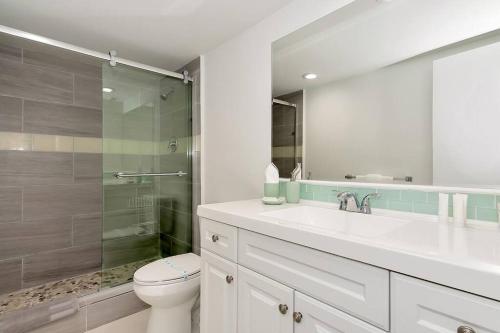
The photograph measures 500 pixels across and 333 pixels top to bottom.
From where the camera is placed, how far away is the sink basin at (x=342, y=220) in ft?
3.62

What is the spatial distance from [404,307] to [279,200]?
2.70 ft

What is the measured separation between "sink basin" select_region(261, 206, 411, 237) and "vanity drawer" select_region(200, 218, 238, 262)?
0.58ft

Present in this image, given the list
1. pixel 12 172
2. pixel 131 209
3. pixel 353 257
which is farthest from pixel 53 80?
pixel 353 257

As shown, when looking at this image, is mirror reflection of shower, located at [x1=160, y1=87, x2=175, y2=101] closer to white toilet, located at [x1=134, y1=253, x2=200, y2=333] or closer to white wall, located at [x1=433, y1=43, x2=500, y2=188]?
white toilet, located at [x1=134, y1=253, x2=200, y2=333]

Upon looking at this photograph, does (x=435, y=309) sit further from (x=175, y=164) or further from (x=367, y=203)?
(x=175, y=164)

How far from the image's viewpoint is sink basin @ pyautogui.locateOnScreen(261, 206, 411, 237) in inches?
43.4

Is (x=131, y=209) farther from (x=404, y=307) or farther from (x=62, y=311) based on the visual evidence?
(x=404, y=307)

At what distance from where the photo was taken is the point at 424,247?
684 millimetres

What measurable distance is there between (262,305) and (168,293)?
80 cm

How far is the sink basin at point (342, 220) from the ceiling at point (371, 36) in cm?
73

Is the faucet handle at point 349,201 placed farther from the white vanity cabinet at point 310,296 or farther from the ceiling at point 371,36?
the ceiling at point 371,36

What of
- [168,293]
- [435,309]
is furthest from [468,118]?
[168,293]

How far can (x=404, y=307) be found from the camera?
65 centimetres

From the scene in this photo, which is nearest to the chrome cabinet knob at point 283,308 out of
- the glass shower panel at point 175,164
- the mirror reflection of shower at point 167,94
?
the glass shower panel at point 175,164
